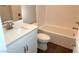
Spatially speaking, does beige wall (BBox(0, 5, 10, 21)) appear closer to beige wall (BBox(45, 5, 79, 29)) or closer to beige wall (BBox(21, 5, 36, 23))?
beige wall (BBox(21, 5, 36, 23))

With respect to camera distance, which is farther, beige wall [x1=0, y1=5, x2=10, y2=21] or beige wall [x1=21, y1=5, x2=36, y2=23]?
beige wall [x1=21, y1=5, x2=36, y2=23]

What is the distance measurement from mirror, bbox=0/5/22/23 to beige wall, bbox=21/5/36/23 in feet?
1.08

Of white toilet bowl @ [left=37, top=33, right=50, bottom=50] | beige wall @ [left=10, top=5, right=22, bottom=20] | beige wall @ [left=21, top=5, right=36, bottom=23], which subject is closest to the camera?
beige wall @ [left=10, top=5, right=22, bottom=20]

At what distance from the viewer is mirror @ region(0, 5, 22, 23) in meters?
2.03

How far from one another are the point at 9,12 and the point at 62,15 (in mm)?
2000

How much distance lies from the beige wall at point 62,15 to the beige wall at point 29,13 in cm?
79

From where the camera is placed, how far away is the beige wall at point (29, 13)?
280cm

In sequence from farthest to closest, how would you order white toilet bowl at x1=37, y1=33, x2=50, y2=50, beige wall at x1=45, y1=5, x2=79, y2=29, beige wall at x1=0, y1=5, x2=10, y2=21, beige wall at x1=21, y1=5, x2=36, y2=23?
1. beige wall at x1=45, y1=5, x2=79, y2=29
2. beige wall at x1=21, y1=5, x2=36, y2=23
3. white toilet bowl at x1=37, y1=33, x2=50, y2=50
4. beige wall at x1=0, y1=5, x2=10, y2=21

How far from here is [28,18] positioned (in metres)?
3.05

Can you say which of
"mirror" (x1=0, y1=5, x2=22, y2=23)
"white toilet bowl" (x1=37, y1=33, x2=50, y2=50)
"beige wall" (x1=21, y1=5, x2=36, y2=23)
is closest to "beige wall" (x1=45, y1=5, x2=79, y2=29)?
"beige wall" (x1=21, y1=5, x2=36, y2=23)

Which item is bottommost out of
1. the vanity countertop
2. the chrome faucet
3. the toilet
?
the toilet
